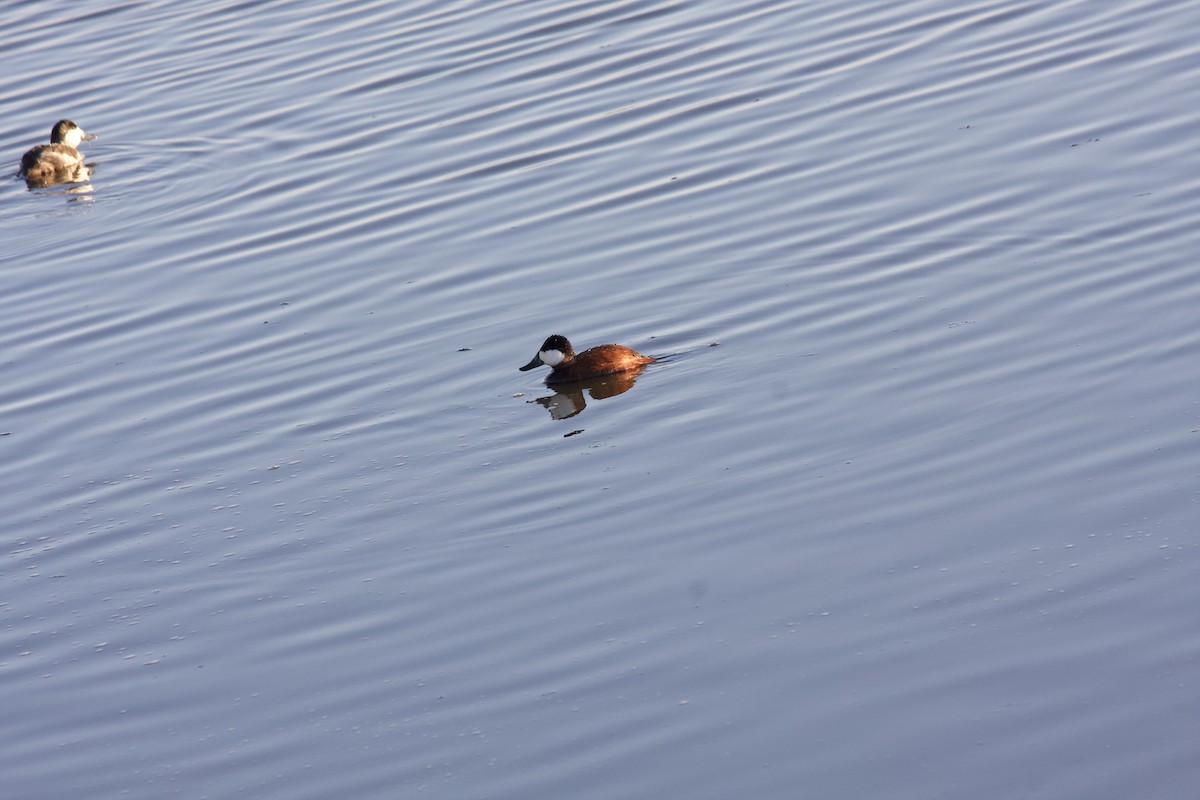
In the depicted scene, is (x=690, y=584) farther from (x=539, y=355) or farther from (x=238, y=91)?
(x=238, y=91)

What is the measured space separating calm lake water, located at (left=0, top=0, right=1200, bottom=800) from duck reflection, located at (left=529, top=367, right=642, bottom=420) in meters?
0.06

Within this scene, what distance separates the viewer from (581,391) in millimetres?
11086

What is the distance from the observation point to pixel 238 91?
1922cm

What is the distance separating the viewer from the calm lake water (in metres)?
7.12

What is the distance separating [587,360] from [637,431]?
0.97 meters

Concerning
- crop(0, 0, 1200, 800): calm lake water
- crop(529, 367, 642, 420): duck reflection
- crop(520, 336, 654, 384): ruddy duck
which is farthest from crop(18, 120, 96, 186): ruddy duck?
crop(529, 367, 642, 420): duck reflection

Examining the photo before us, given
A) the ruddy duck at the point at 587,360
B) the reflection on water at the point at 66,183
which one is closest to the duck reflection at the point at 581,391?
the ruddy duck at the point at 587,360

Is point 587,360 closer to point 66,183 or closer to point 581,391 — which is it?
point 581,391

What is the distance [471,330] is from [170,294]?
10.2ft

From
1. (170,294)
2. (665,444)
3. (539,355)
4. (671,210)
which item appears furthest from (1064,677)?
(170,294)

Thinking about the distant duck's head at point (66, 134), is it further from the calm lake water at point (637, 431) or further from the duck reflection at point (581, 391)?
the duck reflection at point (581, 391)

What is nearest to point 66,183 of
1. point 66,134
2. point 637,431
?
point 66,134

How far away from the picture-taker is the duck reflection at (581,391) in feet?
36.2

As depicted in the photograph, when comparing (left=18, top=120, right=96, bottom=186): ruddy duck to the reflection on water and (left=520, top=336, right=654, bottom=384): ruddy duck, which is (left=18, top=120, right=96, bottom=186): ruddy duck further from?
(left=520, top=336, right=654, bottom=384): ruddy duck
